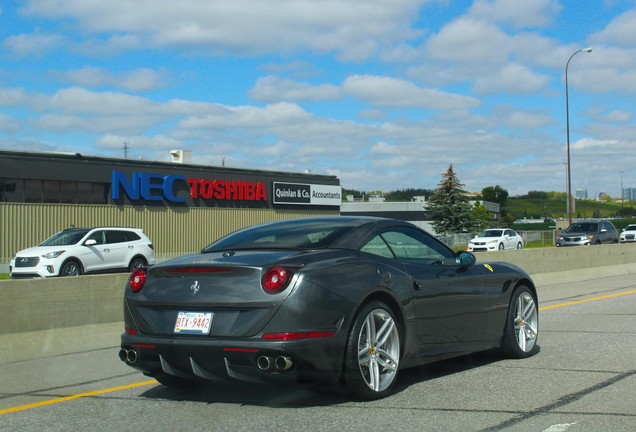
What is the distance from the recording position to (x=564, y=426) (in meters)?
5.69

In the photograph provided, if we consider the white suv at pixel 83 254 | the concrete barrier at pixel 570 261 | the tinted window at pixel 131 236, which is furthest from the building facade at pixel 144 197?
the concrete barrier at pixel 570 261

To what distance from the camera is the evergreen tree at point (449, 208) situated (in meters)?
85.1

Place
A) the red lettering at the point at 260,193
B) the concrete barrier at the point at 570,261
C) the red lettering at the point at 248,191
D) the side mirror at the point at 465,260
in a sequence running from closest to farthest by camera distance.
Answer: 1. the side mirror at the point at 465,260
2. the concrete barrier at the point at 570,261
3. the red lettering at the point at 248,191
4. the red lettering at the point at 260,193

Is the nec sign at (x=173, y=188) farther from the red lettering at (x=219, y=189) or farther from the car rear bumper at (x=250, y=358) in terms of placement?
the car rear bumper at (x=250, y=358)

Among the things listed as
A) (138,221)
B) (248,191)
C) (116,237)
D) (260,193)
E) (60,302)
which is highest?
(248,191)

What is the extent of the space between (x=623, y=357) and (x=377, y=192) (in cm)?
15300

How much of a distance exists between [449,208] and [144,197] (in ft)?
143

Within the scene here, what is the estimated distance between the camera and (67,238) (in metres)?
24.5

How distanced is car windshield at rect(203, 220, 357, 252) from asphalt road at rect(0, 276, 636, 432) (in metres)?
1.21

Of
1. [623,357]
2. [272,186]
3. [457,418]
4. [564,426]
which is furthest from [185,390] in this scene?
[272,186]

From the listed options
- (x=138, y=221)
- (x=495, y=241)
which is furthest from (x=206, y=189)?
(x=495, y=241)

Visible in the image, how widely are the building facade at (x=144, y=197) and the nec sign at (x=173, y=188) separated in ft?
0.18

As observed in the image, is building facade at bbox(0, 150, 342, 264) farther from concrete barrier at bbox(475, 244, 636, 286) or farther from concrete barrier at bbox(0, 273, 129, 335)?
concrete barrier at bbox(0, 273, 129, 335)

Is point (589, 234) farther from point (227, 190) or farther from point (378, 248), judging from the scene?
point (378, 248)
